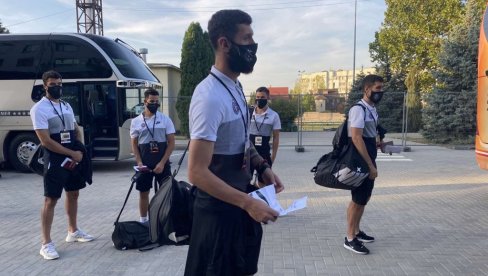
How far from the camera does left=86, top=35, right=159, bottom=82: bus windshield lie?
1107cm

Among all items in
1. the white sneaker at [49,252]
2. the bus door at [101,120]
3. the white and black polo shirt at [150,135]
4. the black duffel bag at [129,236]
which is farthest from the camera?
the bus door at [101,120]

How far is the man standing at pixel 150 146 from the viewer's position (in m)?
5.56

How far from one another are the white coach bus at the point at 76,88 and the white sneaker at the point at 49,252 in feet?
21.2

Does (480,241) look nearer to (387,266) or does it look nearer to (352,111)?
(387,266)

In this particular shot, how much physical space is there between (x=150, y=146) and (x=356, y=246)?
3028 millimetres

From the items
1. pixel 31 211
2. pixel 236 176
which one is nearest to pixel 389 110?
pixel 31 211

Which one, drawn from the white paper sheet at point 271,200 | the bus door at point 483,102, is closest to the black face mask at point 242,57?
the white paper sheet at point 271,200

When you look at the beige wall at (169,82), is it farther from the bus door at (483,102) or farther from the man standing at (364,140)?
the man standing at (364,140)

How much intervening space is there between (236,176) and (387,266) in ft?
9.59

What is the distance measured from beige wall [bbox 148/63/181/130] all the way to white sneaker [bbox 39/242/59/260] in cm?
1768

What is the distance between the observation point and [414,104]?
24188 millimetres

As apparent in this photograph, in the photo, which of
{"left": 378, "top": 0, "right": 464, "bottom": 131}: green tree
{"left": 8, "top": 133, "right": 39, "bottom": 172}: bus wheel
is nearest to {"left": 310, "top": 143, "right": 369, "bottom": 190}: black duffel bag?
{"left": 8, "top": 133, "right": 39, "bottom": 172}: bus wheel

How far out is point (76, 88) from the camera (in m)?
11.0

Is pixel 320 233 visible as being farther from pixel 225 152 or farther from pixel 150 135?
pixel 225 152
